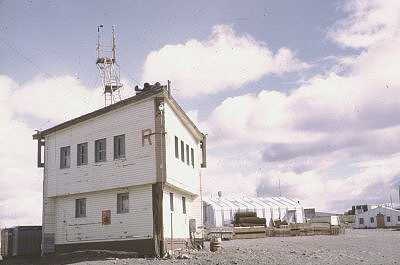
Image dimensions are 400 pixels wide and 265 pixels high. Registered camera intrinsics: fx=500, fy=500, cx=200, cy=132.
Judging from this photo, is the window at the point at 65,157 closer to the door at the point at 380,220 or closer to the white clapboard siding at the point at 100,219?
the white clapboard siding at the point at 100,219

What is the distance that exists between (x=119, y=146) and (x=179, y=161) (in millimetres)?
3578

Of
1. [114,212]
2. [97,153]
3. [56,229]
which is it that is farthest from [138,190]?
[56,229]

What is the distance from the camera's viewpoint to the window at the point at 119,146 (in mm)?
27077

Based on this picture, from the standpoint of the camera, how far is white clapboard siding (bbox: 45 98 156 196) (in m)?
26.0

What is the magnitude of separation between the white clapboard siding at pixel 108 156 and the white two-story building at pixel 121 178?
53 mm

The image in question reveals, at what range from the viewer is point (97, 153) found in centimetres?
2805

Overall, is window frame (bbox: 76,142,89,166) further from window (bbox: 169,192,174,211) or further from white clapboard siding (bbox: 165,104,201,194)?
window (bbox: 169,192,174,211)

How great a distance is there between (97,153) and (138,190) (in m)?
3.63

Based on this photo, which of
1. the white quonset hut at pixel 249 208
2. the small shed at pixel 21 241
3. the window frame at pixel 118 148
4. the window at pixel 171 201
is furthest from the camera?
the white quonset hut at pixel 249 208

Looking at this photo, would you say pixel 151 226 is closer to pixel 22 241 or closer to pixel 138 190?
pixel 138 190

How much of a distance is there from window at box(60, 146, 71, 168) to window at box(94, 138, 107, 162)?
2227mm

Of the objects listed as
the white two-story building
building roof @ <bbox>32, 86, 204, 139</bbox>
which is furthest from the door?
the white two-story building

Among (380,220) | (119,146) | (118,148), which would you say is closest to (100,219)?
(118,148)

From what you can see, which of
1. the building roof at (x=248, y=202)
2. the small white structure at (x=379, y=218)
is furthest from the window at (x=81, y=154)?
the small white structure at (x=379, y=218)
